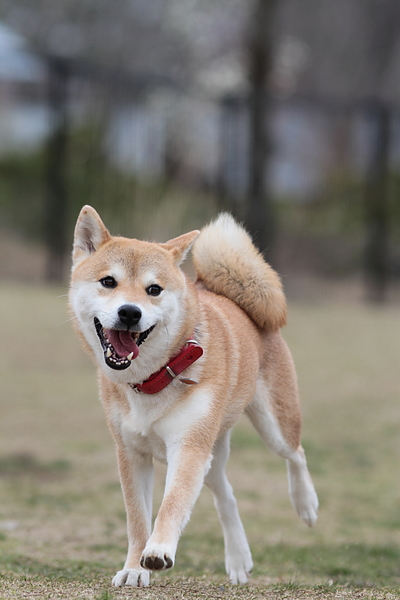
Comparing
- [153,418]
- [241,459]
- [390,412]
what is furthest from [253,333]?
[390,412]

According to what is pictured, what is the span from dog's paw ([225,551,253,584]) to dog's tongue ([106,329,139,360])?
1.60 meters

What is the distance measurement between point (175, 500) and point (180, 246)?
1.26m

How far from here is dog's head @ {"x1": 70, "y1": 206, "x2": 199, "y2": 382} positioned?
344 centimetres

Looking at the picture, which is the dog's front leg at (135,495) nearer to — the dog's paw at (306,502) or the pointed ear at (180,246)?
the pointed ear at (180,246)

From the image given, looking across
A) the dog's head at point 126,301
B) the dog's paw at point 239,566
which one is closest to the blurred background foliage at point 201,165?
the dog's paw at point 239,566

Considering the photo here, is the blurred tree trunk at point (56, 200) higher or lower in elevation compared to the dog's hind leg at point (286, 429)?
lower

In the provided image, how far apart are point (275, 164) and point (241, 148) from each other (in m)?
1.14

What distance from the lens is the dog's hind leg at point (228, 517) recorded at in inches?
175

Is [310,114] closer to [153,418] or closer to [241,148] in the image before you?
[241,148]

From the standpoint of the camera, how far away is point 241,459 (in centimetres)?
800

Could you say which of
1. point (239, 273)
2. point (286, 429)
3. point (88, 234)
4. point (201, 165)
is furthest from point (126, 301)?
point (201, 165)

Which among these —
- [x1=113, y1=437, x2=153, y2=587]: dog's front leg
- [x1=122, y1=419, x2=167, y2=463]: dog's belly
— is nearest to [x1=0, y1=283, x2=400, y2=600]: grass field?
[x1=113, y1=437, x2=153, y2=587]: dog's front leg

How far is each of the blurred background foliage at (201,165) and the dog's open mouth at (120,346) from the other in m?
9.89

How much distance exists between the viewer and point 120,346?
137 inches
